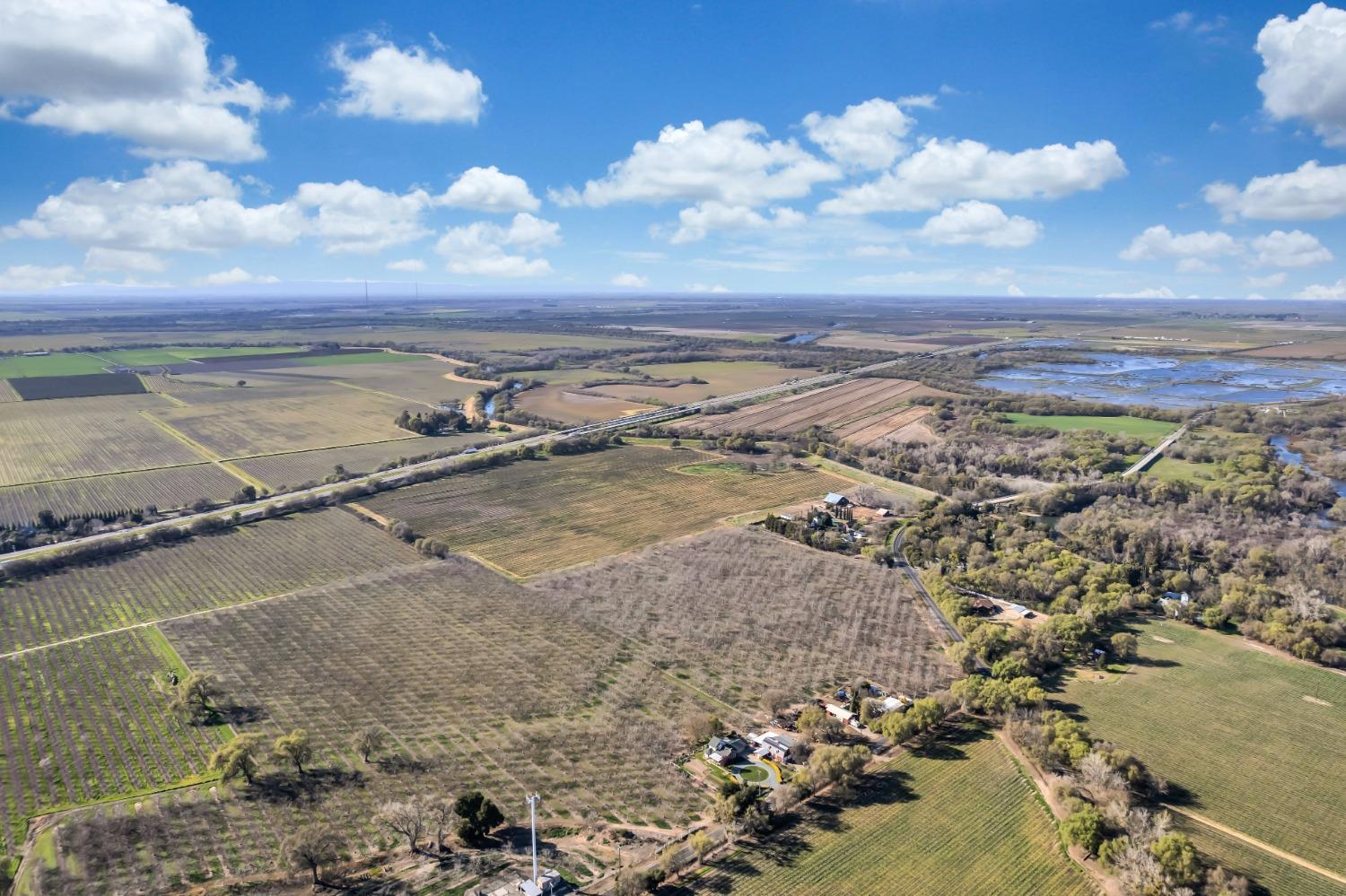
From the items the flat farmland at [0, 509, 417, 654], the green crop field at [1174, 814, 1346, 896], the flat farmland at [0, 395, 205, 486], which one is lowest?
the green crop field at [1174, 814, 1346, 896]

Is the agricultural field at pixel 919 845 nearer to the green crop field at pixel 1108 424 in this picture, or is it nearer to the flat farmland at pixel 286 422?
the flat farmland at pixel 286 422

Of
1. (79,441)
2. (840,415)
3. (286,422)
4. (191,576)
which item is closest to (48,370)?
(79,441)

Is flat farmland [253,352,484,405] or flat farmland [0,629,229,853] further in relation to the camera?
flat farmland [253,352,484,405]

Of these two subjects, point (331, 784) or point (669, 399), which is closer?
point (331, 784)

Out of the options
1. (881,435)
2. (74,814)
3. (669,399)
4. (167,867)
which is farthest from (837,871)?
(669,399)

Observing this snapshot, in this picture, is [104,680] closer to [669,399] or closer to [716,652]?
[716,652]

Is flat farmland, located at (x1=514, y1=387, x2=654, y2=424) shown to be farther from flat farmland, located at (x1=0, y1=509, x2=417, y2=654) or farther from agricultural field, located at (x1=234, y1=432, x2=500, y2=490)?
flat farmland, located at (x1=0, y1=509, x2=417, y2=654)

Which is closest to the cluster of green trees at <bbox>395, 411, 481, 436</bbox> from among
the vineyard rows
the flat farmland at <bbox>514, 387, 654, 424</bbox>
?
the flat farmland at <bbox>514, 387, 654, 424</bbox>
